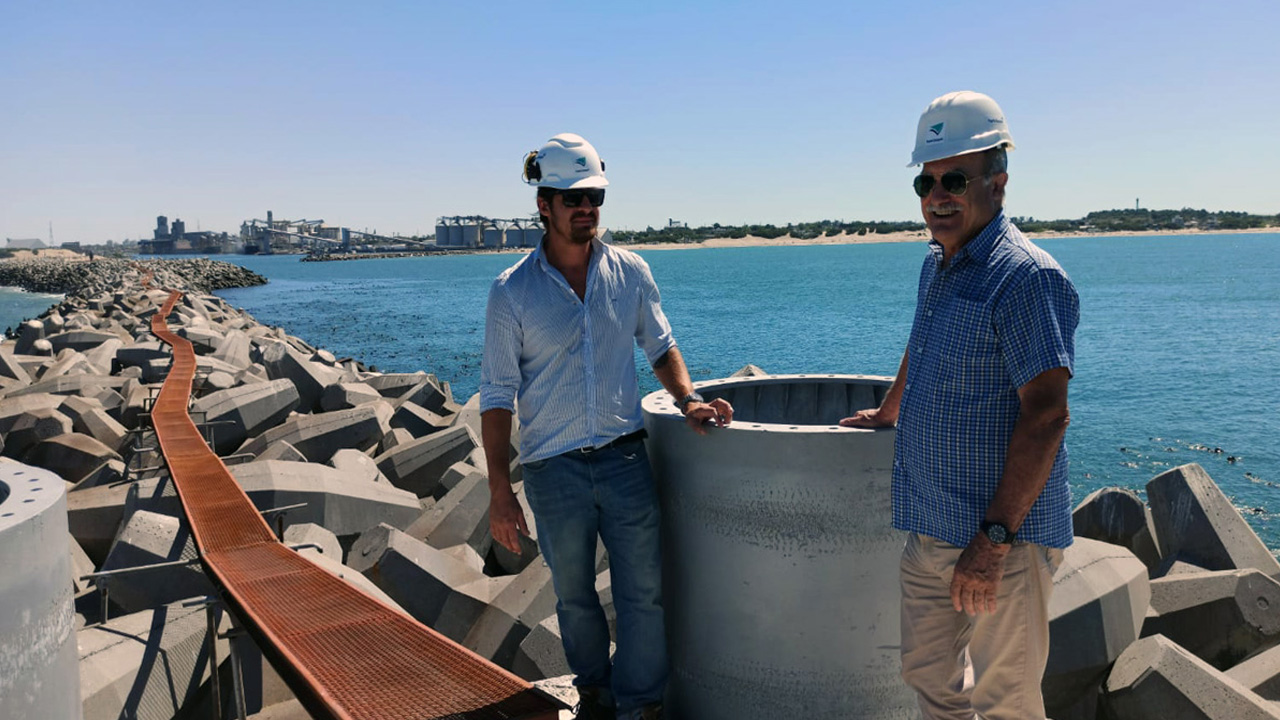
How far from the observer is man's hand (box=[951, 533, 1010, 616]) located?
8.82 ft

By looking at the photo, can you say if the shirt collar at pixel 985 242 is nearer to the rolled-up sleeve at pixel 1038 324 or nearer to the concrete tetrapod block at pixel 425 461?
the rolled-up sleeve at pixel 1038 324

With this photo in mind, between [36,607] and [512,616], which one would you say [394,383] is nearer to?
[512,616]

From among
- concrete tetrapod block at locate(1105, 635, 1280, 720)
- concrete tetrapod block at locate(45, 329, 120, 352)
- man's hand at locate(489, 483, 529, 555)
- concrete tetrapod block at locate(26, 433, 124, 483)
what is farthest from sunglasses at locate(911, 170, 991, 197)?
concrete tetrapod block at locate(45, 329, 120, 352)

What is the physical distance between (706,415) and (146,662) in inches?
122

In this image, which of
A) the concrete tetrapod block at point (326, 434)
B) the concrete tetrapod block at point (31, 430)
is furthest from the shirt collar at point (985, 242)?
the concrete tetrapod block at point (31, 430)

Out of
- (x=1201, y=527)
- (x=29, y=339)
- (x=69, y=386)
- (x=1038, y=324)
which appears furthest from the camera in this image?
(x=29, y=339)

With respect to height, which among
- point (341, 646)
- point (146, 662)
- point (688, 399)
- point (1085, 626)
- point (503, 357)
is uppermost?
point (503, 357)

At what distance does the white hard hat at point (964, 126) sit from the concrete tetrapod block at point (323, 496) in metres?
5.81

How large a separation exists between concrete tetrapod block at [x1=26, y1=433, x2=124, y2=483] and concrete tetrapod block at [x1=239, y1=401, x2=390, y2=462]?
1379 millimetres

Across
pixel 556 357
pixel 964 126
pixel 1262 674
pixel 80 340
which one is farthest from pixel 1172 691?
pixel 80 340

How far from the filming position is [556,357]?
3523mm

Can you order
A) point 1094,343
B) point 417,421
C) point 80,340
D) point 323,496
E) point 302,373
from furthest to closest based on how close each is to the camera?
1. point 1094,343
2. point 80,340
3. point 302,373
4. point 417,421
5. point 323,496

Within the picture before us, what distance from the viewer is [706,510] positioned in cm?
358

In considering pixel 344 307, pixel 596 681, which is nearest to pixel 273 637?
pixel 596 681
